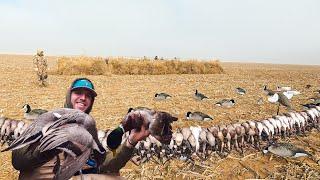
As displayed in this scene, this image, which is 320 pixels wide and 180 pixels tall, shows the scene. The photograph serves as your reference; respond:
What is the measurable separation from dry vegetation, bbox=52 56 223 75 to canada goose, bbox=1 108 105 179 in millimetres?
26331

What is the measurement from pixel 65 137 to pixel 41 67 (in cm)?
1937

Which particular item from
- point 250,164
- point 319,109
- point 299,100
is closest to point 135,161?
point 250,164

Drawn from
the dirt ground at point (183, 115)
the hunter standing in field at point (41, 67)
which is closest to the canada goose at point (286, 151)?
the dirt ground at point (183, 115)

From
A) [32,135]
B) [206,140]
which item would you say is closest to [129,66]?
[206,140]

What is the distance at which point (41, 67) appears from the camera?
21422 mm

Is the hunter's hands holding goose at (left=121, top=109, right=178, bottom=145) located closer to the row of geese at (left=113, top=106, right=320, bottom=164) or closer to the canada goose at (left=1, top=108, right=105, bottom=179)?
the canada goose at (left=1, top=108, right=105, bottom=179)

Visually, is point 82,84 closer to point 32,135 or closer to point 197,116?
point 32,135

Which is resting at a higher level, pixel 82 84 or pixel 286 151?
pixel 82 84

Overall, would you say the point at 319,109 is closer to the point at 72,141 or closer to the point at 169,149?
the point at 169,149

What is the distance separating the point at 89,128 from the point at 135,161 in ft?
15.9

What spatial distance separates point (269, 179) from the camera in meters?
→ 7.81

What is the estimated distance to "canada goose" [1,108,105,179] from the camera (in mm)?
2943

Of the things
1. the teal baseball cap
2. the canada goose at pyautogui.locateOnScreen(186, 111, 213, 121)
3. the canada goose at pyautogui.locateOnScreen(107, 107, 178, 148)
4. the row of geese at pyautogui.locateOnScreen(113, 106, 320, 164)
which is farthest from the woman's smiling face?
the canada goose at pyautogui.locateOnScreen(186, 111, 213, 121)

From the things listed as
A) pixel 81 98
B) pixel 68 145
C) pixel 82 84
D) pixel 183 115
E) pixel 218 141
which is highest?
pixel 82 84
